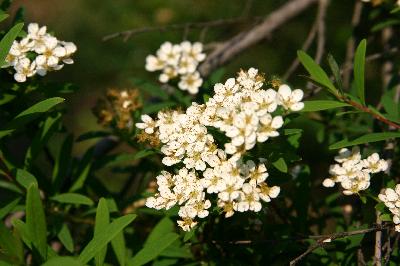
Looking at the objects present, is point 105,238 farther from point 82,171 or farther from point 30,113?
point 82,171

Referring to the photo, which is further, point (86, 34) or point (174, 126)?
point (86, 34)

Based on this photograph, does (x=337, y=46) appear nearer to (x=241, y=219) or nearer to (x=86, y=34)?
(x=241, y=219)

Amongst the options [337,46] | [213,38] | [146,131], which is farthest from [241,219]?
[213,38]

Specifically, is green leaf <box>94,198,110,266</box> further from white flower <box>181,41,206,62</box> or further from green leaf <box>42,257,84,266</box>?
white flower <box>181,41,206,62</box>

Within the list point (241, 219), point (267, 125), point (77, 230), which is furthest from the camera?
point (77, 230)

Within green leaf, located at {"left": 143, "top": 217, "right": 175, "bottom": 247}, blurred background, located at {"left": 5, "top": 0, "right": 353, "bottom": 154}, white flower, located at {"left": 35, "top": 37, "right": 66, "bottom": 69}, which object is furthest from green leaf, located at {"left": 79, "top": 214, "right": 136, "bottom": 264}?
blurred background, located at {"left": 5, "top": 0, "right": 353, "bottom": 154}

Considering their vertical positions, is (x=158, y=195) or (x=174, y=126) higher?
(x=174, y=126)

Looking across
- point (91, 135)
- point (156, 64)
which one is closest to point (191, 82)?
point (156, 64)
